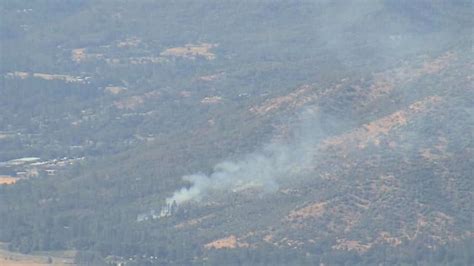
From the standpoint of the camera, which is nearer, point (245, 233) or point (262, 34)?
point (245, 233)

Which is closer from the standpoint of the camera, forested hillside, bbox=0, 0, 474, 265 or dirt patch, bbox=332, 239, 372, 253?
dirt patch, bbox=332, 239, 372, 253

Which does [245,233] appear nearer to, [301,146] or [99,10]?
[301,146]

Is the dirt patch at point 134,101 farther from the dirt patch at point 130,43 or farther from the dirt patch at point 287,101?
the dirt patch at point 287,101

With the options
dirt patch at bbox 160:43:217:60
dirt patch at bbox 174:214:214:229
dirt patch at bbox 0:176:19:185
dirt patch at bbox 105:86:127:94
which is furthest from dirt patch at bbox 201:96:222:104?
dirt patch at bbox 174:214:214:229

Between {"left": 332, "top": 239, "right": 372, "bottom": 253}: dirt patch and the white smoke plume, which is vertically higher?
{"left": 332, "top": 239, "right": 372, "bottom": 253}: dirt patch

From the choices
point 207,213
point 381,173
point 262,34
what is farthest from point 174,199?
point 262,34

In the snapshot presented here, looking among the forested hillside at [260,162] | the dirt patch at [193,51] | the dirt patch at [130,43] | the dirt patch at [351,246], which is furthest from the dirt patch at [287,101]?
the dirt patch at [130,43]

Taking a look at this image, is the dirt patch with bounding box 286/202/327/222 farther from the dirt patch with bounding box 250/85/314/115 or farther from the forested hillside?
the dirt patch with bounding box 250/85/314/115

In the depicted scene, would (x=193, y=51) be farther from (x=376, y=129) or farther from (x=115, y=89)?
(x=376, y=129)

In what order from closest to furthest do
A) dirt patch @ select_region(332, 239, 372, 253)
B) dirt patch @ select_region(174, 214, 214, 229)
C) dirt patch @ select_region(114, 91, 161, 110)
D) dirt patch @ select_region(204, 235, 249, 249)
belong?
dirt patch @ select_region(332, 239, 372, 253) < dirt patch @ select_region(204, 235, 249, 249) < dirt patch @ select_region(174, 214, 214, 229) < dirt patch @ select_region(114, 91, 161, 110)
